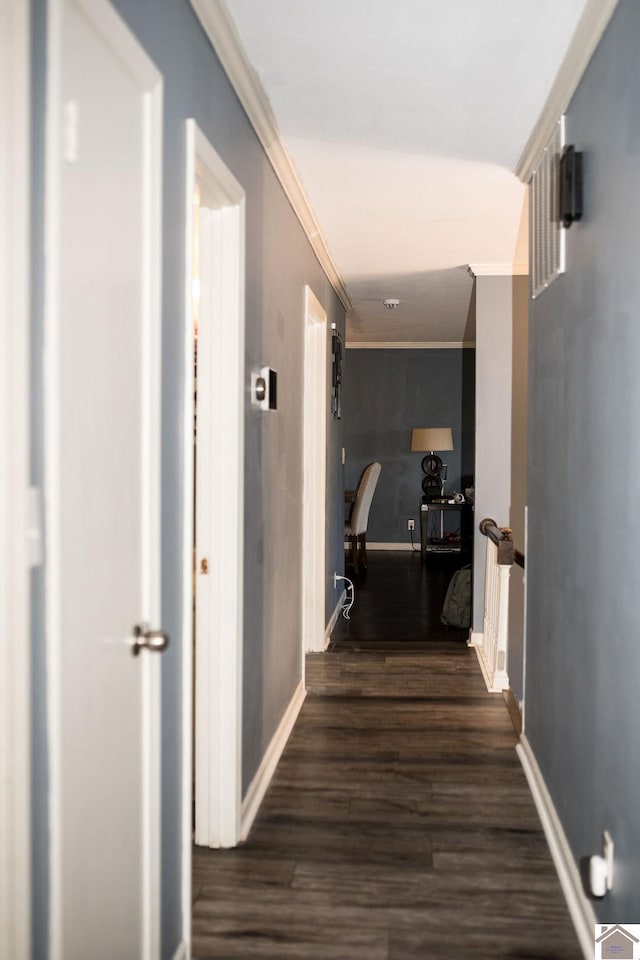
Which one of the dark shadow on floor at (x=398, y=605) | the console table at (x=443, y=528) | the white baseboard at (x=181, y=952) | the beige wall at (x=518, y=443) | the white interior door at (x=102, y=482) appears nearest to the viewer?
the white interior door at (x=102, y=482)

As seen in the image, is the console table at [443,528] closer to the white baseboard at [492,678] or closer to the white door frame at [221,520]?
the white baseboard at [492,678]

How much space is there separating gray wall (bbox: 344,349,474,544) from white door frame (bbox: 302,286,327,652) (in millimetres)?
5171

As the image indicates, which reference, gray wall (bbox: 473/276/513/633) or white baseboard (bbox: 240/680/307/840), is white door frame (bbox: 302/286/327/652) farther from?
gray wall (bbox: 473/276/513/633)

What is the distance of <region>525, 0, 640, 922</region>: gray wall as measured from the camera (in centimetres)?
189

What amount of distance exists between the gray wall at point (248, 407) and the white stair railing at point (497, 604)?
1.03m

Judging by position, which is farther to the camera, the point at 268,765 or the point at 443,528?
the point at 443,528

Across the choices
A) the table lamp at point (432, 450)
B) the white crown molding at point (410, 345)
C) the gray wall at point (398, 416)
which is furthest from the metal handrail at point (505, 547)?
the gray wall at point (398, 416)

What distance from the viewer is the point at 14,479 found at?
1.20 metres

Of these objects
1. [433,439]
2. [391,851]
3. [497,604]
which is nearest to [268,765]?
[391,851]

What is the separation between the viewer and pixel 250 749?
310 cm

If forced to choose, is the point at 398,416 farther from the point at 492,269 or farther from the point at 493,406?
the point at 492,269

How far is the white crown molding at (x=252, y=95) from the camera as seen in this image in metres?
2.23

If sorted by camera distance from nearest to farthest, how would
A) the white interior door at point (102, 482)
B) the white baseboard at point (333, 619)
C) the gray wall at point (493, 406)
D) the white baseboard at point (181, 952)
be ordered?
the white interior door at point (102, 482), the white baseboard at point (181, 952), the gray wall at point (493, 406), the white baseboard at point (333, 619)

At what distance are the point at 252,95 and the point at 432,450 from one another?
7.40m
